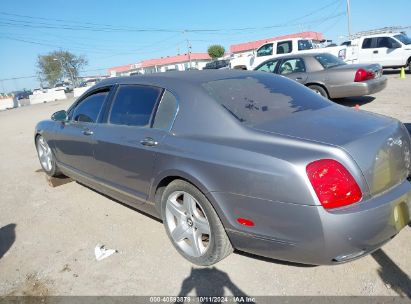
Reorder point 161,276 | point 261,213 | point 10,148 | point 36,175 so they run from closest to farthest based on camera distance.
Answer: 1. point 261,213
2. point 161,276
3. point 36,175
4. point 10,148

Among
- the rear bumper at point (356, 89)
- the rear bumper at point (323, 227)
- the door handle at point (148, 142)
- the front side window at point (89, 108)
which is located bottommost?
the rear bumper at point (356, 89)

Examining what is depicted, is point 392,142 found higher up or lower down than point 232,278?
higher up

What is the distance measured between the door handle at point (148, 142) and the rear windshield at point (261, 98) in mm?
641

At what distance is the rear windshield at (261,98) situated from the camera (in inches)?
110

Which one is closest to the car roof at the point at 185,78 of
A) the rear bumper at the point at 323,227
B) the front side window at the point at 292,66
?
the rear bumper at the point at 323,227

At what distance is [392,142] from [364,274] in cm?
100

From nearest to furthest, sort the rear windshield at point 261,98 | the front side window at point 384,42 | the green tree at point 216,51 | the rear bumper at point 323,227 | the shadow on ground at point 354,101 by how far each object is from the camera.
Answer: the rear bumper at point 323,227 < the rear windshield at point 261,98 < the shadow on ground at point 354,101 < the front side window at point 384,42 < the green tree at point 216,51

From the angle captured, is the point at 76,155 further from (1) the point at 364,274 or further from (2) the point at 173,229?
(1) the point at 364,274

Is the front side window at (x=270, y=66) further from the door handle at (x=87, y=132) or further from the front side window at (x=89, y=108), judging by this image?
the door handle at (x=87, y=132)

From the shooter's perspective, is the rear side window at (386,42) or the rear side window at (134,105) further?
the rear side window at (386,42)

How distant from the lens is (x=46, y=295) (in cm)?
279

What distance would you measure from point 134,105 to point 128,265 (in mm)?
1512

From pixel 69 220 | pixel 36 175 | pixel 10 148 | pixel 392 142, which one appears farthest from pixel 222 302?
pixel 10 148

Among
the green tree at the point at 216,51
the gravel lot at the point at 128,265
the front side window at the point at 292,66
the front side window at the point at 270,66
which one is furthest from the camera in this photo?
the green tree at the point at 216,51
